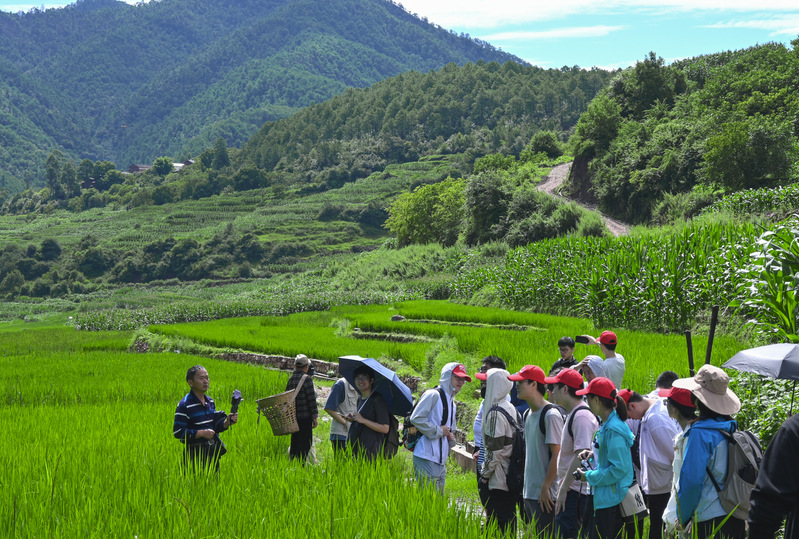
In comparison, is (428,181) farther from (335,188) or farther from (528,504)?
(528,504)

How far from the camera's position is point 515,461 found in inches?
232

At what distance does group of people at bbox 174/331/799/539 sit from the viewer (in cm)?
425

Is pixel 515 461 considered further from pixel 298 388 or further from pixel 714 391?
pixel 298 388

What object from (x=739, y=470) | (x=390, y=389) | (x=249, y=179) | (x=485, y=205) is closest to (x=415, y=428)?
(x=390, y=389)

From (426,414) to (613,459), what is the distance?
1853 millimetres

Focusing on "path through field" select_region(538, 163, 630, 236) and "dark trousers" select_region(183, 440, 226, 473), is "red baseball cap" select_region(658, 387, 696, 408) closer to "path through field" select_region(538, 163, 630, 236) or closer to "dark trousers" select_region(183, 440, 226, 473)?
"dark trousers" select_region(183, 440, 226, 473)

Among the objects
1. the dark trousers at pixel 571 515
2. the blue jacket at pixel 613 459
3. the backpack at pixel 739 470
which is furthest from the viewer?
the dark trousers at pixel 571 515

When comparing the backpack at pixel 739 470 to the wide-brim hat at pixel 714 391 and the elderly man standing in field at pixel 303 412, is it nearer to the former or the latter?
the wide-brim hat at pixel 714 391

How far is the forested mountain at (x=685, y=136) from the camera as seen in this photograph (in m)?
34.9

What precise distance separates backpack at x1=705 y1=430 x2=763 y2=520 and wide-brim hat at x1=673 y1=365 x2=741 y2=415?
0.16m

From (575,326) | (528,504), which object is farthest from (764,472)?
(575,326)

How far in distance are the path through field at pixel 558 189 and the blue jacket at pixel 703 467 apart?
117 ft

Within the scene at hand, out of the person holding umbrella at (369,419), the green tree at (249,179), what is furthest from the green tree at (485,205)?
the green tree at (249,179)

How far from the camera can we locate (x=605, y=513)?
16.8ft
